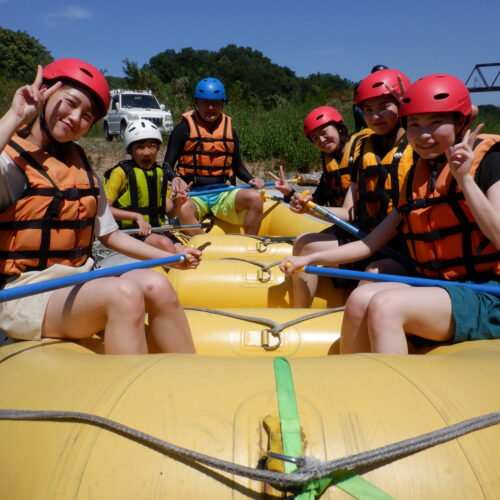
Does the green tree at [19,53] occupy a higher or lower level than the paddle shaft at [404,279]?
higher

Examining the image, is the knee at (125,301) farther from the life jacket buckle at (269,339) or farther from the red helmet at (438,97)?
the red helmet at (438,97)

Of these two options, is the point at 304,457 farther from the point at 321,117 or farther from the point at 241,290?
the point at 321,117

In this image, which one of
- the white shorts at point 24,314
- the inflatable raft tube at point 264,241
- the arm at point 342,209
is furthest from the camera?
the inflatable raft tube at point 264,241

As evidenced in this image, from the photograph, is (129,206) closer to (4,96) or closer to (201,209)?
(201,209)

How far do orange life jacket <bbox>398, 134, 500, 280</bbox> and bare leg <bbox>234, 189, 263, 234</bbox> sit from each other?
2182 mm

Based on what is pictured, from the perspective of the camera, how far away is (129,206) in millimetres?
3639

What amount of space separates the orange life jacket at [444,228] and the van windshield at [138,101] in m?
13.0

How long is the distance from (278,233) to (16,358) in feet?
10.5

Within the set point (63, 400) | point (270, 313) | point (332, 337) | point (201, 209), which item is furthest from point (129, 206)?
point (63, 400)

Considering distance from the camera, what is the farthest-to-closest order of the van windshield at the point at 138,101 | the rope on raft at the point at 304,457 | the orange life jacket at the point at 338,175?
the van windshield at the point at 138,101 < the orange life jacket at the point at 338,175 < the rope on raft at the point at 304,457

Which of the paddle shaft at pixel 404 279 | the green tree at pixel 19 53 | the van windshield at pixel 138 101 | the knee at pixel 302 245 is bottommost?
the paddle shaft at pixel 404 279

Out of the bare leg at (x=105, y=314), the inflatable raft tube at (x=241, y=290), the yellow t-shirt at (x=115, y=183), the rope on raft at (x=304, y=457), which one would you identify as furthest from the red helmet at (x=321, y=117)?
the rope on raft at (x=304, y=457)

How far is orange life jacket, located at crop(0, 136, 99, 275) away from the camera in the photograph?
1.69 meters

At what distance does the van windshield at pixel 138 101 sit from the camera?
13.7 m
